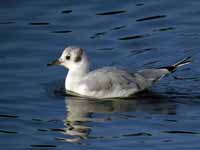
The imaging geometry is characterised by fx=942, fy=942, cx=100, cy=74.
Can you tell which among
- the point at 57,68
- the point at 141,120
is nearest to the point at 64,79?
the point at 57,68

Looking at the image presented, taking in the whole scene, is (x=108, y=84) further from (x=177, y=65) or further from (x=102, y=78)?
(x=177, y=65)

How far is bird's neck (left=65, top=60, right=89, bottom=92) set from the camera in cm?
1563

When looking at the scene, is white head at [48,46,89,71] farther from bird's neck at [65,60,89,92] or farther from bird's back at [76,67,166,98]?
bird's back at [76,67,166,98]

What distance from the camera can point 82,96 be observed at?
15.4 m

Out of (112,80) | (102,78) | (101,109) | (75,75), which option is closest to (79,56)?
(75,75)

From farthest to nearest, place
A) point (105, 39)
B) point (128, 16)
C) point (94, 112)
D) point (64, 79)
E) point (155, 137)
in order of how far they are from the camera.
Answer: point (128, 16) → point (105, 39) → point (64, 79) → point (94, 112) → point (155, 137)

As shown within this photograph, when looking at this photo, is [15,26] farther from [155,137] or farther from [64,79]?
[155,137]

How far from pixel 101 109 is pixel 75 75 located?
1.22 metres

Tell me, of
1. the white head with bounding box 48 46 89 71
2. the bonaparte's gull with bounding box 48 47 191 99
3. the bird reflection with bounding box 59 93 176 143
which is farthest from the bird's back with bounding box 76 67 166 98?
the white head with bounding box 48 46 89 71

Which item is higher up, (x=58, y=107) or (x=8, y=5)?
(x=8, y=5)

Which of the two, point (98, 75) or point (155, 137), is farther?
point (98, 75)

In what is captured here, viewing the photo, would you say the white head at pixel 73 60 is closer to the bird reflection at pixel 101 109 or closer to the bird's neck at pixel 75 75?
the bird's neck at pixel 75 75

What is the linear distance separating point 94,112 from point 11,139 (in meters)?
1.77

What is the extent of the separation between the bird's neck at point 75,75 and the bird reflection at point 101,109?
345mm
